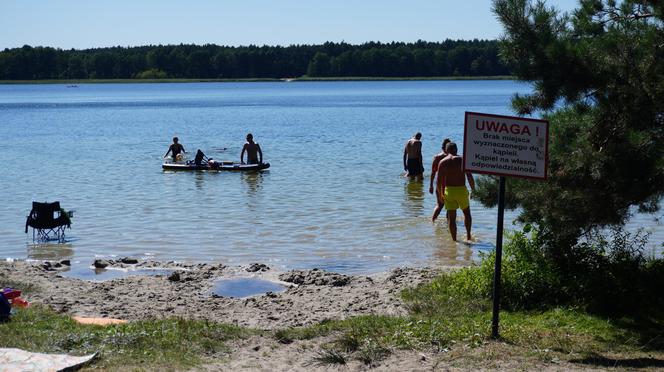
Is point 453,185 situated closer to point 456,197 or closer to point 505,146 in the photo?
point 456,197

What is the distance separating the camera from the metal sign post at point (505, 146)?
7.60 meters

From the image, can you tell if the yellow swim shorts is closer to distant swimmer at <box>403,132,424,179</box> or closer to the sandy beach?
the sandy beach

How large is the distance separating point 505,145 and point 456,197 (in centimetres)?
761

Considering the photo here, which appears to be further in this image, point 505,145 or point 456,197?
point 456,197

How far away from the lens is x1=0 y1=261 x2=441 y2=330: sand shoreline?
9.98 m

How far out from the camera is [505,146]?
7672 mm

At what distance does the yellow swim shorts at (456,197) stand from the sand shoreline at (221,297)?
324 centimetres

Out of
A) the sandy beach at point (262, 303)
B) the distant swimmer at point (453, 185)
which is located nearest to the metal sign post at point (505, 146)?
the sandy beach at point (262, 303)

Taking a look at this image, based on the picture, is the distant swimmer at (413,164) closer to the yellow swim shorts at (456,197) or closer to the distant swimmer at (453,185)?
the distant swimmer at (453,185)

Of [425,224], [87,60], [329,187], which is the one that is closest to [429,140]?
[329,187]

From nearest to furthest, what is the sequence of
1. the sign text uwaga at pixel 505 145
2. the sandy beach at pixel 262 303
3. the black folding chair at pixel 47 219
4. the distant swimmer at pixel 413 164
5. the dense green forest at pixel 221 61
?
the sandy beach at pixel 262 303, the sign text uwaga at pixel 505 145, the black folding chair at pixel 47 219, the distant swimmer at pixel 413 164, the dense green forest at pixel 221 61

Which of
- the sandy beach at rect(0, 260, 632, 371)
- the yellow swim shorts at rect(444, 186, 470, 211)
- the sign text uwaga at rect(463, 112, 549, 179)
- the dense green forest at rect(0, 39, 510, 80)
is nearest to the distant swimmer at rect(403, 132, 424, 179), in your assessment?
the yellow swim shorts at rect(444, 186, 470, 211)

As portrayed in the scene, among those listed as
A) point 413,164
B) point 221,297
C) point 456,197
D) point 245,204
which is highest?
point 456,197

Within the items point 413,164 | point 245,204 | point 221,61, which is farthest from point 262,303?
point 221,61
